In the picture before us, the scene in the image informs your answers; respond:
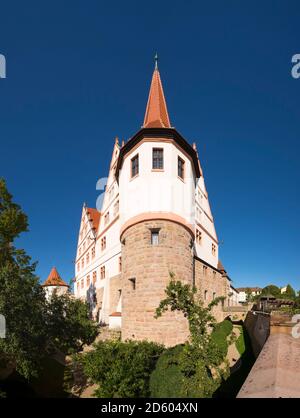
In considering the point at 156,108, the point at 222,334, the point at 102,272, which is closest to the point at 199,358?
the point at 222,334

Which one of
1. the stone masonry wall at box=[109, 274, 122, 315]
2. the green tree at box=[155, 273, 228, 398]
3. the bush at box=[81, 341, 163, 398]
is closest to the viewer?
the green tree at box=[155, 273, 228, 398]

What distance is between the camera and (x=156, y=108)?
19141 millimetres

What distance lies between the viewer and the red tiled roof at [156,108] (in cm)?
1790

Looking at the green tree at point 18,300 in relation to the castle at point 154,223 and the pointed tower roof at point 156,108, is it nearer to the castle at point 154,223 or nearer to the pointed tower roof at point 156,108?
the castle at point 154,223

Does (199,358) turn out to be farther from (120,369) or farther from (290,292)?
(290,292)

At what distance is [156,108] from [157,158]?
16.6ft

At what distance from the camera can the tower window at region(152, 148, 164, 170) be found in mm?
15984

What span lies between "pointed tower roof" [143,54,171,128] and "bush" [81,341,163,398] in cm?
Answer: 1245

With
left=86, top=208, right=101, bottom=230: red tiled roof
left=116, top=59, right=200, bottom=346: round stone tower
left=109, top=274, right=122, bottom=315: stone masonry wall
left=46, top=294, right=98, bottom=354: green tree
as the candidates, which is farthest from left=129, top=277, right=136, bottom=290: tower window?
left=86, top=208, right=101, bottom=230: red tiled roof

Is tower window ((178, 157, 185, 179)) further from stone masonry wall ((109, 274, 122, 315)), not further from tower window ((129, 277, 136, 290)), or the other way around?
stone masonry wall ((109, 274, 122, 315))

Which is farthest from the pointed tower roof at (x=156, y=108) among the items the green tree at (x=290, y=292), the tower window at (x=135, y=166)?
the green tree at (x=290, y=292)

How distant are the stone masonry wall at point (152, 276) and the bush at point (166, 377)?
2045 mm
